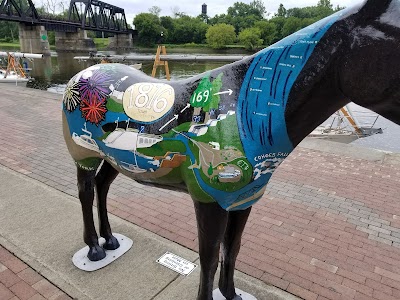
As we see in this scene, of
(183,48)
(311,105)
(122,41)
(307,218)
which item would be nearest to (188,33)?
(183,48)

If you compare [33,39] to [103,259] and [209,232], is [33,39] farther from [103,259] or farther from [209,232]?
[209,232]

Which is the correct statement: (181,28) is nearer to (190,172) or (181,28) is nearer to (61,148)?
(61,148)

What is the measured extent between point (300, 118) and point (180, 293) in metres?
1.80

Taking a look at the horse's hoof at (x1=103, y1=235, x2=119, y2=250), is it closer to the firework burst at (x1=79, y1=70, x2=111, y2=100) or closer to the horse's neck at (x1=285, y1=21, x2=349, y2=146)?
the firework burst at (x1=79, y1=70, x2=111, y2=100)

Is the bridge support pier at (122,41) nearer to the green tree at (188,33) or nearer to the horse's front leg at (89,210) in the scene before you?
the green tree at (188,33)

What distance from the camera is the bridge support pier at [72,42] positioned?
59062 mm

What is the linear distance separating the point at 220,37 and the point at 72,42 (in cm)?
2638

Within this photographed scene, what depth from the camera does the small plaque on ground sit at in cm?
298

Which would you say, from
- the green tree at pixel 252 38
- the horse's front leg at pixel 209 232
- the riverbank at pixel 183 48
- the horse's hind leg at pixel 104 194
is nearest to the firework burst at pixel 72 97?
the horse's hind leg at pixel 104 194

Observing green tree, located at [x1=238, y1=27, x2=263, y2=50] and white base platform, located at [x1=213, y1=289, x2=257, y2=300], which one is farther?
A: green tree, located at [x1=238, y1=27, x2=263, y2=50]

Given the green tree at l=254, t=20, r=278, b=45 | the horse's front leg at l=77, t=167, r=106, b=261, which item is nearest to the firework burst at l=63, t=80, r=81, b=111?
the horse's front leg at l=77, t=167, r=106, b=261

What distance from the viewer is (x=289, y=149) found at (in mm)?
1765

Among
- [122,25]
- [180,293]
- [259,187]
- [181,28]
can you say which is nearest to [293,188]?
[180,293]

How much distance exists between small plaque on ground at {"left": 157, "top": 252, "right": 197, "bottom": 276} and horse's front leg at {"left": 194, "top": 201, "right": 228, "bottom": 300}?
771 mm
